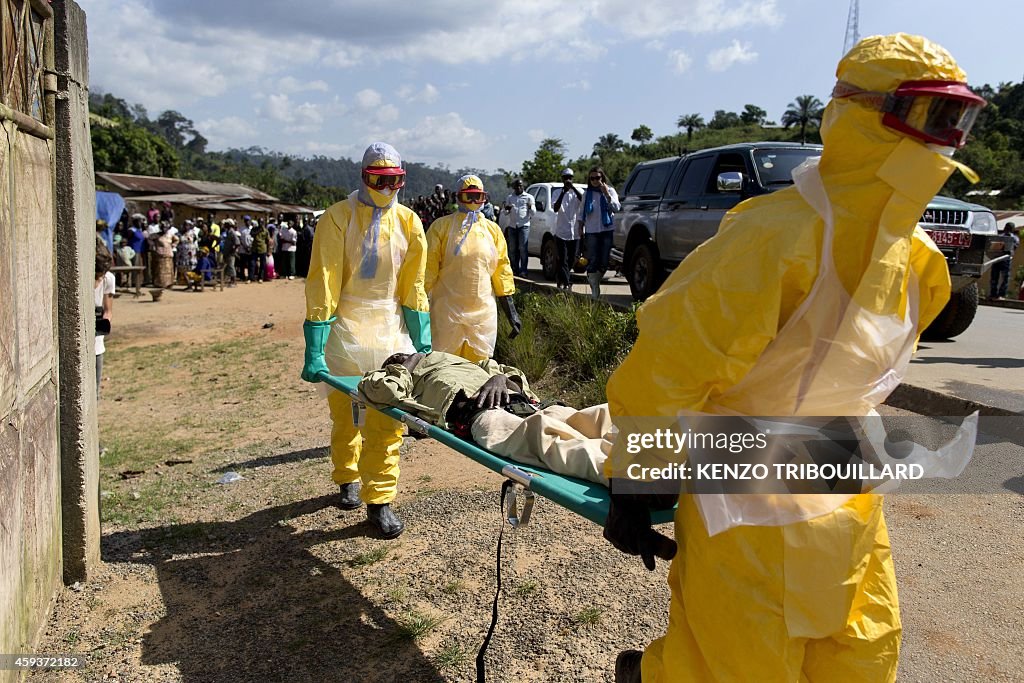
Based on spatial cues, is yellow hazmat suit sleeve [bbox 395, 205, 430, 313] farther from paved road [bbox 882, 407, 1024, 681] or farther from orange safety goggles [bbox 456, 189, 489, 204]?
paved road [bbox 882, 407, 1024, 681]

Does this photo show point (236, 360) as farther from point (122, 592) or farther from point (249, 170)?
point (249, 170)

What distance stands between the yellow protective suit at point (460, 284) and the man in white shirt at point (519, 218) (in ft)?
23.4

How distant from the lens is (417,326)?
5.11 meters

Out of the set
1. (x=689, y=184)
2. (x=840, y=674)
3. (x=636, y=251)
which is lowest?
(x=840, y=674)

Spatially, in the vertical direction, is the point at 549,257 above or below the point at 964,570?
above

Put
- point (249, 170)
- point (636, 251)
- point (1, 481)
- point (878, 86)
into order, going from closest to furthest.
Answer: point (878, 86) < point (1, 481) < point (636, 251) < point (249, 170)

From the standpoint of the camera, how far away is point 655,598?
3799mm

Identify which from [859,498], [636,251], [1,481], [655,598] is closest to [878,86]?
[859,498]

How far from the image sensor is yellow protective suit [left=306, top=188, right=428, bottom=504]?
15.0ft

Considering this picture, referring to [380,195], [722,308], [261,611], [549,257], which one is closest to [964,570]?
[722,308]

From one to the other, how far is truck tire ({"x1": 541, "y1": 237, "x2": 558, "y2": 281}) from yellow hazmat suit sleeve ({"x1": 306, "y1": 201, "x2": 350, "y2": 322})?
9.59 meters

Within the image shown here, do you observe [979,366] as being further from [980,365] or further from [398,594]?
[398,594]

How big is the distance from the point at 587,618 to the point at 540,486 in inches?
45.1

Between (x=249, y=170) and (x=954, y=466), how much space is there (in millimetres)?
82992
